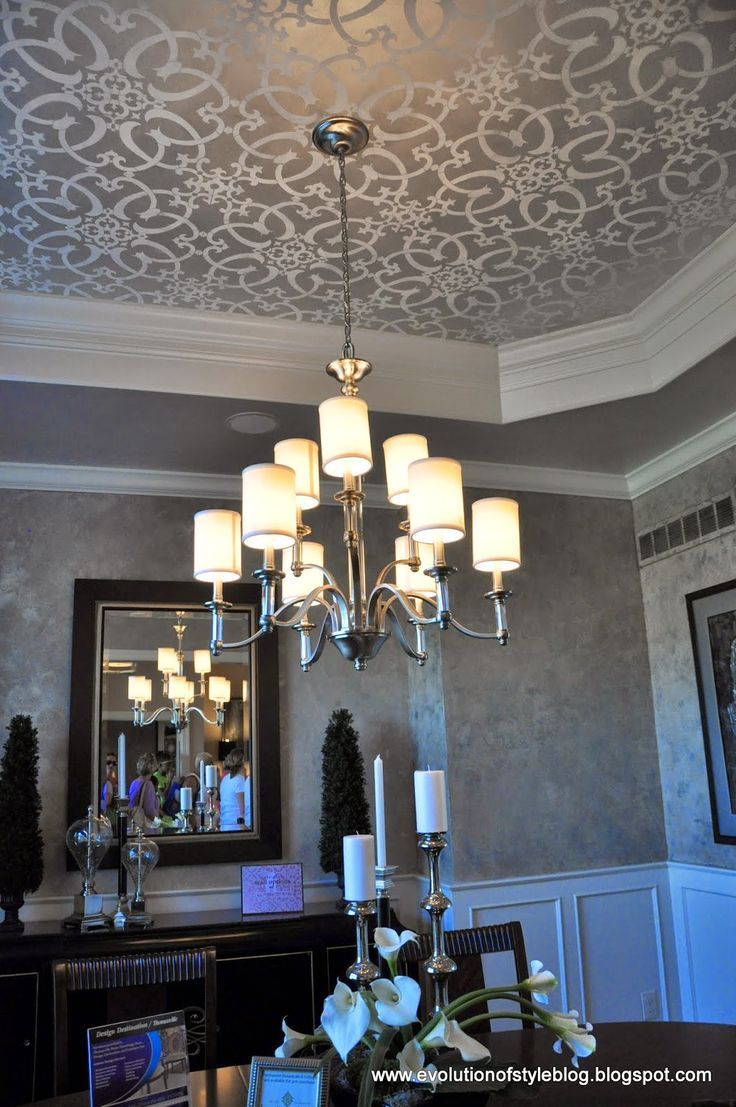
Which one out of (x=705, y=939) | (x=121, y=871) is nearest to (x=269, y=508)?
(x=121, y=871)

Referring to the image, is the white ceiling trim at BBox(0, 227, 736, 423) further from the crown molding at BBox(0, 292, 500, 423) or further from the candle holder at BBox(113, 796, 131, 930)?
the candle holder at BBox(113, 796, 131, 930)

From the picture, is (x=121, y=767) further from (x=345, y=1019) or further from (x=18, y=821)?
(x=345, y=1019)

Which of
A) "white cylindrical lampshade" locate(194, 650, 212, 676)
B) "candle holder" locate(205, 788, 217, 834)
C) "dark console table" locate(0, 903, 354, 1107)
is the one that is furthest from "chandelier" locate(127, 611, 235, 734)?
"dark console table" locate(0, 903, 354, 1107)

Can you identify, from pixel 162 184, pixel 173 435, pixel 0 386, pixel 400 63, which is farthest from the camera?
pixel 173 435

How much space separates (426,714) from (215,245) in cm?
215

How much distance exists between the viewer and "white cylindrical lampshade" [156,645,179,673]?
3.79 m

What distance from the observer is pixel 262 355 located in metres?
3.19

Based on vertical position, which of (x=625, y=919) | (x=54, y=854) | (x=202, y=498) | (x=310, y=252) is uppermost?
(x=310, y=252)

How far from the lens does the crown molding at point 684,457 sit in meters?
3.61

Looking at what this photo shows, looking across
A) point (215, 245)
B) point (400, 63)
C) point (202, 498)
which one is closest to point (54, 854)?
point (202, 498)

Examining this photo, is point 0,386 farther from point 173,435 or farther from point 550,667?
point 550,667

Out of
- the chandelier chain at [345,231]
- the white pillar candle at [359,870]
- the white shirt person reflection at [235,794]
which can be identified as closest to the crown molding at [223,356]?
the chandelier chain at [345,231]

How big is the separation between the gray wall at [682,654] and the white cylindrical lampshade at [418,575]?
1794 millimetres

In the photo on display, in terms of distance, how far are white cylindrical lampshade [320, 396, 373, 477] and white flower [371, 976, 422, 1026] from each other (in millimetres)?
1081
